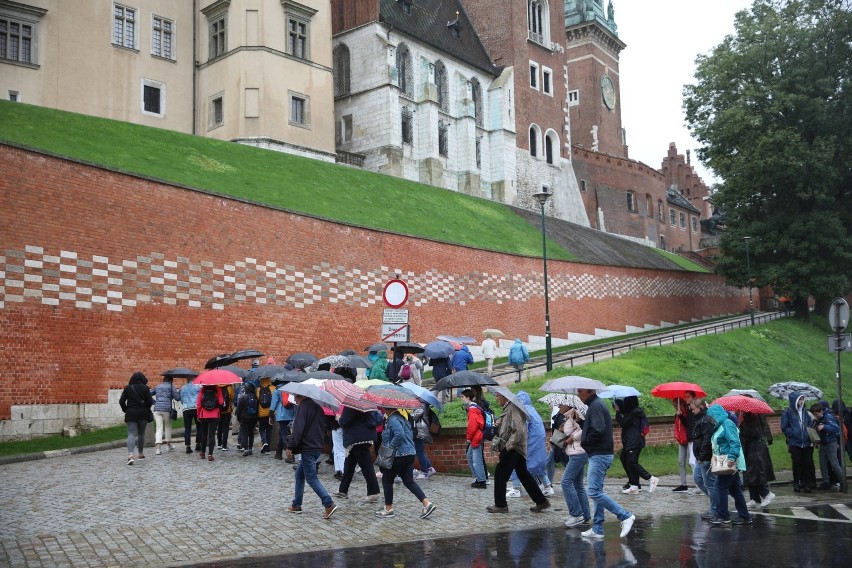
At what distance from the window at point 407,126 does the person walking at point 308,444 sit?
40.8 meters

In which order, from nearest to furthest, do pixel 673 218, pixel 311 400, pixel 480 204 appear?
pixel 311 400 < pixel 480 204 < pixel 673 218

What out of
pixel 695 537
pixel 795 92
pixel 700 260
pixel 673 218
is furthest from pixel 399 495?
pixel 673 218

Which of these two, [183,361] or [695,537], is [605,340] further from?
[695,537]

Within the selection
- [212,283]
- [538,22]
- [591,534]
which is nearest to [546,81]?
[538,22]

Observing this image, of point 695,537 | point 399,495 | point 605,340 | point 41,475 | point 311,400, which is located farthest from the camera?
point 605,340

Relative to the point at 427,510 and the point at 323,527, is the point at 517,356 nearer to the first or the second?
the point at 427,510

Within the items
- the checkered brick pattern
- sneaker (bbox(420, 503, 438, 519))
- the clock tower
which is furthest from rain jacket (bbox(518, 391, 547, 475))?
the clock tower

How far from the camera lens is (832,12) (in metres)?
41.1

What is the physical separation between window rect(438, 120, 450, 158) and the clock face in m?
31.4

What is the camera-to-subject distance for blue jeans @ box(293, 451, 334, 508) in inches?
440

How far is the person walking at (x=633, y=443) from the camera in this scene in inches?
563

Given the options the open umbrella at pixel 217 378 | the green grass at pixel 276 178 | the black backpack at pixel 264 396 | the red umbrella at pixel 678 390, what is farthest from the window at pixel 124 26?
the red umbrella at pixel 678 390

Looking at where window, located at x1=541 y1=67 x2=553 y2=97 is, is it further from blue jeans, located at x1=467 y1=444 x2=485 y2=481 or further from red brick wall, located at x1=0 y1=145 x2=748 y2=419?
blue jeans, located at x1=467 y1=444 x2=485 y2=481

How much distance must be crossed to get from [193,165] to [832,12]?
30.8 metres
